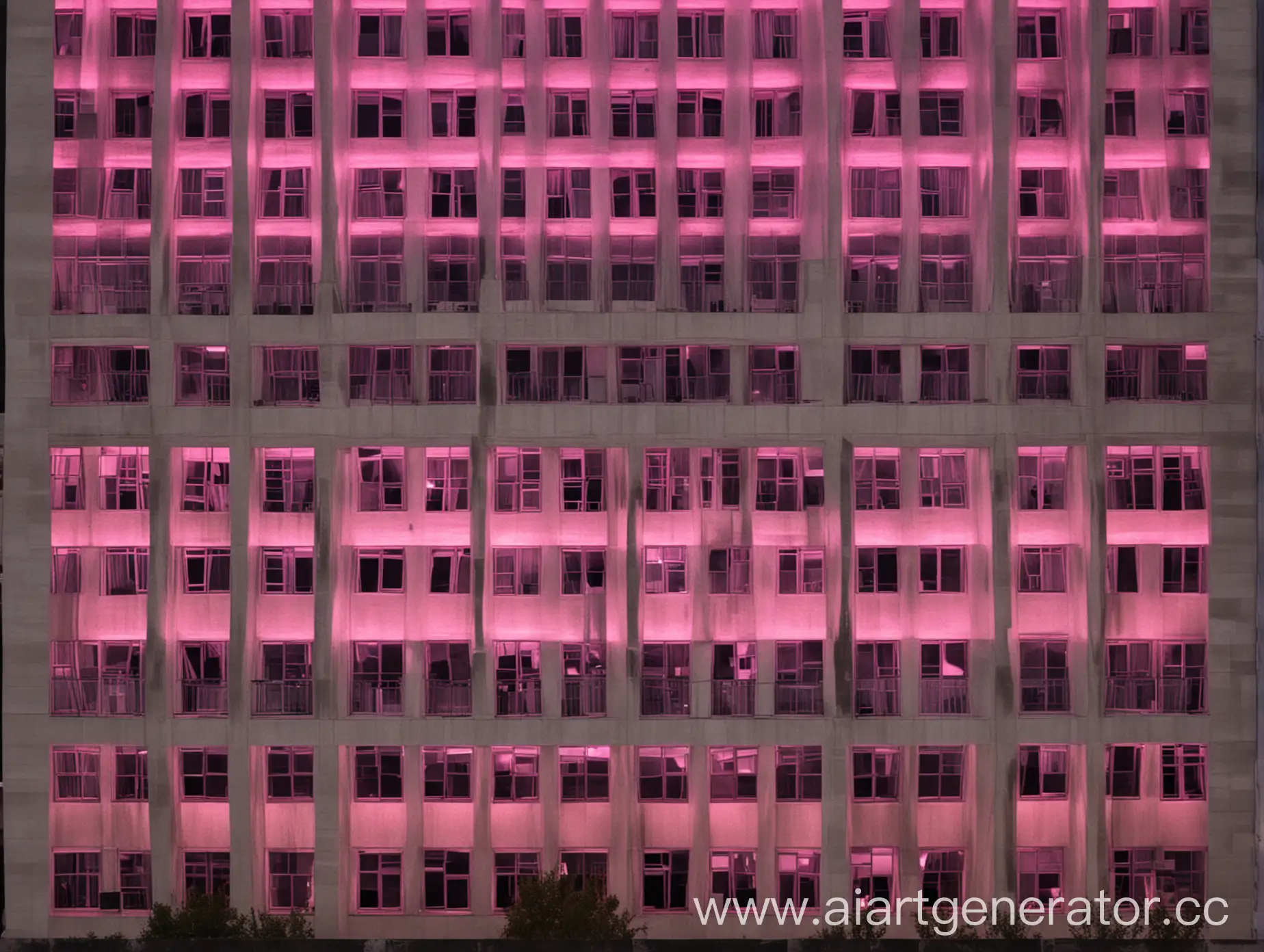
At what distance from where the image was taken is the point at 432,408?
39000mm

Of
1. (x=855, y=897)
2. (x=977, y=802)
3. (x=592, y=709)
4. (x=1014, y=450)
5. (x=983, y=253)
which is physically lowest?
(x=855, y=897)

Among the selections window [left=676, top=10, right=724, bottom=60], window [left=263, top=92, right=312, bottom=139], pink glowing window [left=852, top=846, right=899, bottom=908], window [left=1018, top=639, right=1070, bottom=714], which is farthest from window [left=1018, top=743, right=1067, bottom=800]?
window [left=263, top=92, right=312, bottom=139]

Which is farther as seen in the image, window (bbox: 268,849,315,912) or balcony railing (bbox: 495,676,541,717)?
window (bbox: 268,849,315,912)

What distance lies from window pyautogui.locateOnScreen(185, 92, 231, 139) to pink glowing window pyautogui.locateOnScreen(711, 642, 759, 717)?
1931 cm

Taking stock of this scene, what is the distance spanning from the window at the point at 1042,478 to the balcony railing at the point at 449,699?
1695 cm

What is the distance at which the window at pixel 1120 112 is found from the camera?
4072 centimetres

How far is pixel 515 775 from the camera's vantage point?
134 ft

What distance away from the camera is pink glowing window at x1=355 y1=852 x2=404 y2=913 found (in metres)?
40.5

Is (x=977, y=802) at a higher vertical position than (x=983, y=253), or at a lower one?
lower

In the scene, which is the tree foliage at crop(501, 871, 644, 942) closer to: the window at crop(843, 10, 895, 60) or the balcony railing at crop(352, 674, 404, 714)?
the balcony railing at crop(352, 674, 404, 714)

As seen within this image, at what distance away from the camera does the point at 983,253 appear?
39625mm

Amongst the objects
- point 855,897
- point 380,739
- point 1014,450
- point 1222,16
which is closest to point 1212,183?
point 1222,16

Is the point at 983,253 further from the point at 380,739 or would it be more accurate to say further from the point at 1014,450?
the point at 380,739

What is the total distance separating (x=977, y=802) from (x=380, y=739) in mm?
16936
